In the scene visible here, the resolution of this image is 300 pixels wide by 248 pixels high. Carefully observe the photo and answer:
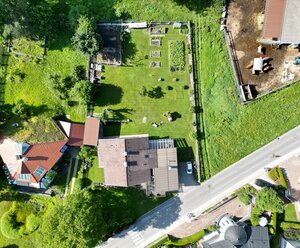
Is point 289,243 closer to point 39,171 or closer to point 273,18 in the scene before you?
point 273,18

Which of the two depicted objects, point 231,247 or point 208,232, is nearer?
point 231,247

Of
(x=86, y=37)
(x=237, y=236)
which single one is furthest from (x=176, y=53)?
(x=237, y=236)

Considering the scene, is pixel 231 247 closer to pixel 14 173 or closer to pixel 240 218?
pixel 240 218

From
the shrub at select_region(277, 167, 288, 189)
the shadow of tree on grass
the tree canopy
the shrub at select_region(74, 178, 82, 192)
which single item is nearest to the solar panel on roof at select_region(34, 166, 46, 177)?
the shrub at select_region(74, 178, 82, 192)

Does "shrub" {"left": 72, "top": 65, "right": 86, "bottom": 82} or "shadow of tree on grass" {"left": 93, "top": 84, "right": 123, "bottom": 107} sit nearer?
"shrub" {"left": 72, "top": 65, "right": 86, "bottom": 82}

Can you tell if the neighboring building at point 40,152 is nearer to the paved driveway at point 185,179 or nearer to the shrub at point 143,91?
the shrub at point 143,91

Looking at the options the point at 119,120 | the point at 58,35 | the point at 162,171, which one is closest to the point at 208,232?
the point at 162,171

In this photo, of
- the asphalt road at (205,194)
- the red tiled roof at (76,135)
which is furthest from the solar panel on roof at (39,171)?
the asphalt road at (205,194)

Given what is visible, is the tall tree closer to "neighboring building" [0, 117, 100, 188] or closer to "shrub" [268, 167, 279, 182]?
"neighboring building" [0, 117, 100, 188]
